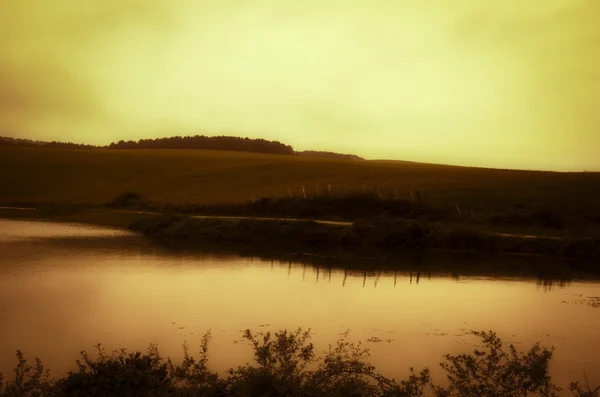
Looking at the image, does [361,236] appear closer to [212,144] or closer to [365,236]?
[365,236]

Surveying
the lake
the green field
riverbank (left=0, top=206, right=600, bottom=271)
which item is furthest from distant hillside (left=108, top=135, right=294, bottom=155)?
the lake

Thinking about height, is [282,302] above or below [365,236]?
below

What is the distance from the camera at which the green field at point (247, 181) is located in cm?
3565

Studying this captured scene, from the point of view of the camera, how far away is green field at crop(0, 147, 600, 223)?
35.7 m

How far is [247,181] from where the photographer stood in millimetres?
49750

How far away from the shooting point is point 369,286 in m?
18.0

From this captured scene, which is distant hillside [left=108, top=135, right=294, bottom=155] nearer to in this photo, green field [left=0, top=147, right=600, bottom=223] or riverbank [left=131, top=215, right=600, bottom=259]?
green field [left=0, top=147, right=600, bottom=223]

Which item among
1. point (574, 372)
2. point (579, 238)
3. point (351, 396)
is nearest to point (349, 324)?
point (574, 372)

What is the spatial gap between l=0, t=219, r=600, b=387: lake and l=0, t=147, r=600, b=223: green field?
12775mm

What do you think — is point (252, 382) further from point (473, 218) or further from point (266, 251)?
point (473, 218)

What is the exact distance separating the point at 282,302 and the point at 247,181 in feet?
114

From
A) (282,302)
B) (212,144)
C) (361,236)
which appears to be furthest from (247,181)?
(212,144)

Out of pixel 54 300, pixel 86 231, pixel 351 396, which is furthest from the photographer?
pixel 86 231

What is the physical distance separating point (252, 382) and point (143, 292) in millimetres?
9498
